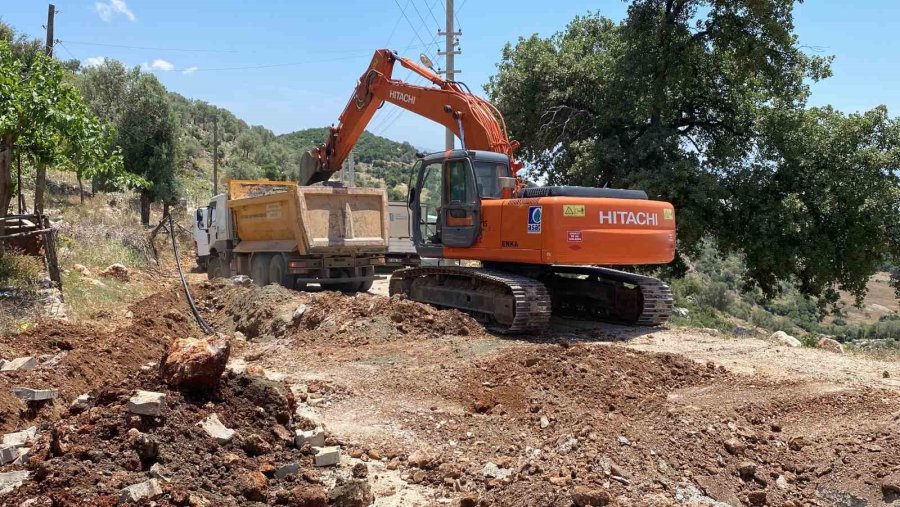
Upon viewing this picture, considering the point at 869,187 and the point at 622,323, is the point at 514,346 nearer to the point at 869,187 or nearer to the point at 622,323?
the point at 622,323

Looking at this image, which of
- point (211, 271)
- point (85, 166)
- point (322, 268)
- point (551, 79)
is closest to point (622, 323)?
point (322, 268)

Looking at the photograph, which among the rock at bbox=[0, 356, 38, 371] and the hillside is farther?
the hillside

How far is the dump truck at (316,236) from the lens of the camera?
13.8 meters

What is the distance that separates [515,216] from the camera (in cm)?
998

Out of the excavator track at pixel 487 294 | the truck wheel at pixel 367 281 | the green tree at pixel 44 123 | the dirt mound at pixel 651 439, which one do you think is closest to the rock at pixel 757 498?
the dirt mound at pixel 651 439

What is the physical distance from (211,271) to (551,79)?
34.6 ft

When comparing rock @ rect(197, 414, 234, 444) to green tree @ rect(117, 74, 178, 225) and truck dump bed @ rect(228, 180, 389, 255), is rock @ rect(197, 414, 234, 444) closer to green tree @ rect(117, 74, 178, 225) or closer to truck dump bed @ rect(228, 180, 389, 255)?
truck dump bed @ rect(228, 180, 389, 255)

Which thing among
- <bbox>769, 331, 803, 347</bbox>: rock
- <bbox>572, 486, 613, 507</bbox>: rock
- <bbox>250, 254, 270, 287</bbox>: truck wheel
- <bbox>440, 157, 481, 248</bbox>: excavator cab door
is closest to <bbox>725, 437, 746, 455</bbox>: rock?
<bbox>572, 486, 613, 507</bbox>: rock

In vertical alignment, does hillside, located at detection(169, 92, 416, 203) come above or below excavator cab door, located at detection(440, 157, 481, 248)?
above

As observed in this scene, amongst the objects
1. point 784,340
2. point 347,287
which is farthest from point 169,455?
point 347,287

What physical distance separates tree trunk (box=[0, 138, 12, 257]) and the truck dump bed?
4.60m

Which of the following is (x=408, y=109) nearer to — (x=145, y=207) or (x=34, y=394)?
(x=34, y=394)

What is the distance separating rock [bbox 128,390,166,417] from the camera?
15.7 ft

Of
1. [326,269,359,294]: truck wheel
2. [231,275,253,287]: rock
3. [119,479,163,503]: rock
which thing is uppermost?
[231,275,253,287]: rock
